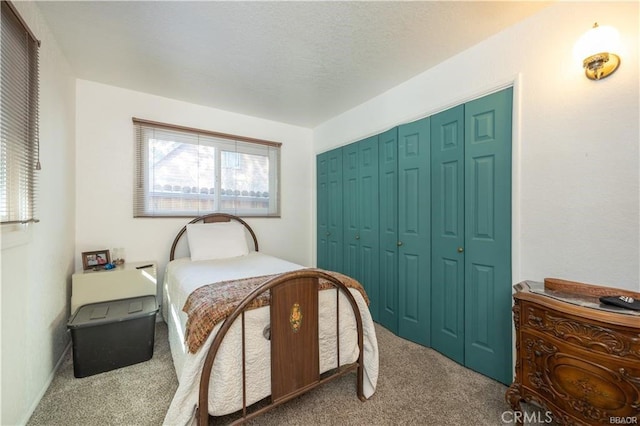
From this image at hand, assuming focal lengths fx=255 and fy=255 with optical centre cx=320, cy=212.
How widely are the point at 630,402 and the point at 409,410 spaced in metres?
0.98

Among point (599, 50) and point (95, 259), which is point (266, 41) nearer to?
point (599, 50)

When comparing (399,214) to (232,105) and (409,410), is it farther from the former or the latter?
(232,105)

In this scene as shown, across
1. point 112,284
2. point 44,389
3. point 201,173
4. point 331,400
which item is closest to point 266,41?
point 201,173

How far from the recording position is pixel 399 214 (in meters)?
2.49

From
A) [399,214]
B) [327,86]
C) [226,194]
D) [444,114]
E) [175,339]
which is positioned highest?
[327,86]

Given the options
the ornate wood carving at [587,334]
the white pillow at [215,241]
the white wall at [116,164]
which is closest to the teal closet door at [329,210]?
the white pillow at [215,241]

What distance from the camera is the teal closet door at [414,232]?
7.41 ft

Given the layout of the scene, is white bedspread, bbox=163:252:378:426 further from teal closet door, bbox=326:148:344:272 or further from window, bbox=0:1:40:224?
teal closet door, bbox=326:148:344:272

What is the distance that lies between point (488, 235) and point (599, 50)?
116 centimetres

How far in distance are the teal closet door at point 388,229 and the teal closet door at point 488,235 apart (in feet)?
2.24

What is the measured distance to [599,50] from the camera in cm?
134

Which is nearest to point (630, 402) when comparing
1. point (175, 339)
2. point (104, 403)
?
point (175, 339)

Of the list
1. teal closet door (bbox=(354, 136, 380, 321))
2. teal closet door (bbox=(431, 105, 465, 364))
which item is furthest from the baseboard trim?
teal closet door (bbox=(431, 105, 465, 364))

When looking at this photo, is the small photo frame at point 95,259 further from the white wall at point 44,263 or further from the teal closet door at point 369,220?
the teal closet door at point 369,220
